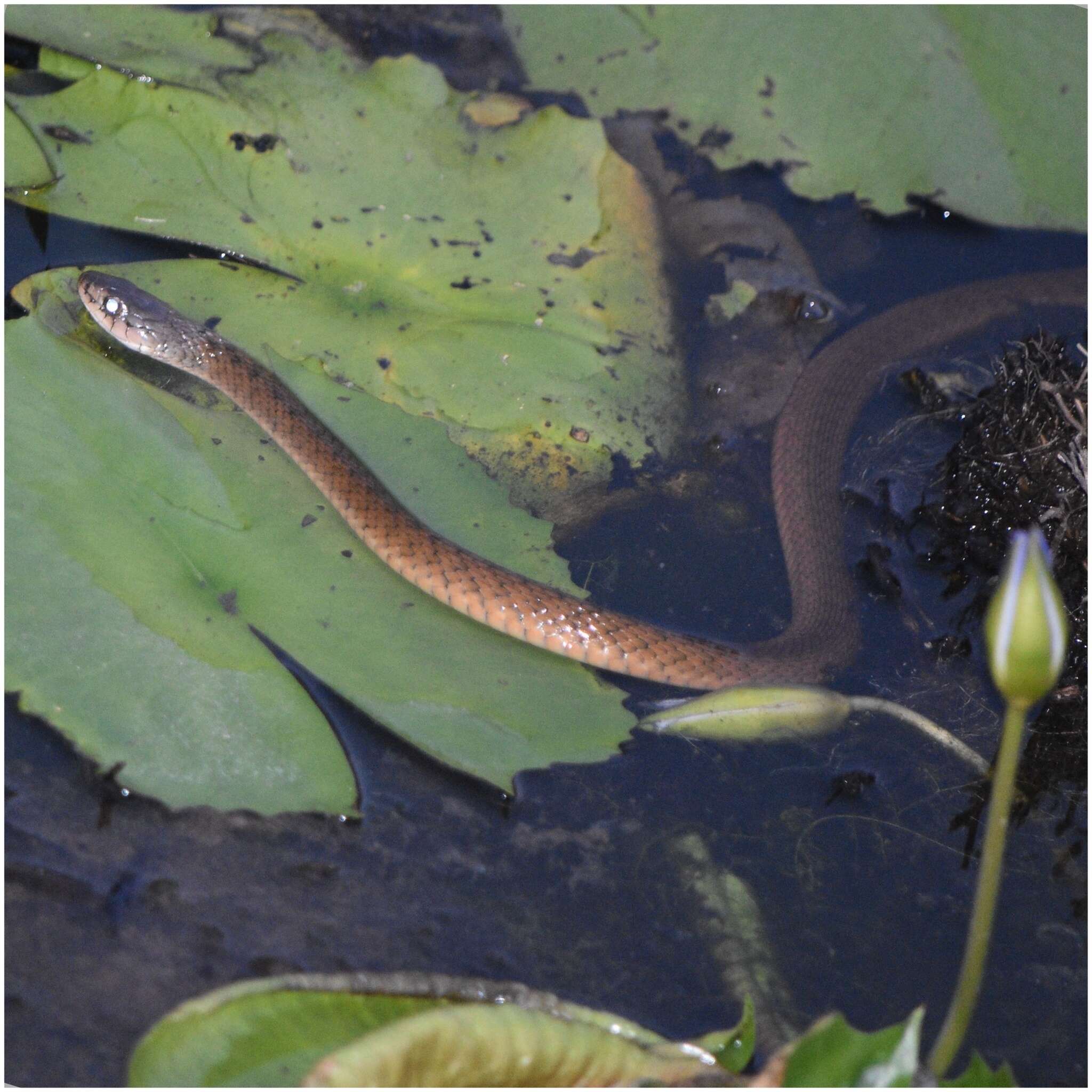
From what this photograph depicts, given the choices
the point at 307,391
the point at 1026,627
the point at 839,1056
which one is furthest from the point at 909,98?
the point at 839,1056

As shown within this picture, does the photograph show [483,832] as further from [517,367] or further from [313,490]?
[517,367]

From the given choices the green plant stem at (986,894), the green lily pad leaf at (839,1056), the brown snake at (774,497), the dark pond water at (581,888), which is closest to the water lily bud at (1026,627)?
the green plant stem at (986,894)

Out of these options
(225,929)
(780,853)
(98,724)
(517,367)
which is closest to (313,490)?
(517,367)

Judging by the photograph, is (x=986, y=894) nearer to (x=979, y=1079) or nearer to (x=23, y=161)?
(x=979, y=1079)

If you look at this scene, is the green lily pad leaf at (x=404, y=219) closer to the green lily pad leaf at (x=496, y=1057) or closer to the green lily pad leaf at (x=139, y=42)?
the green lily pad leaf at (x=139, y=42)

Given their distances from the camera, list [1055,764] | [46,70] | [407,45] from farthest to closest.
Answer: [407,45], [46,70], [1055,764]

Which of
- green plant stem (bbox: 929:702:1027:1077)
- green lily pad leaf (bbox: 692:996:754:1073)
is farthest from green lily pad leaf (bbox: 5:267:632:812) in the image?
green plant stem (bbox: 929:702:1027:1077)
